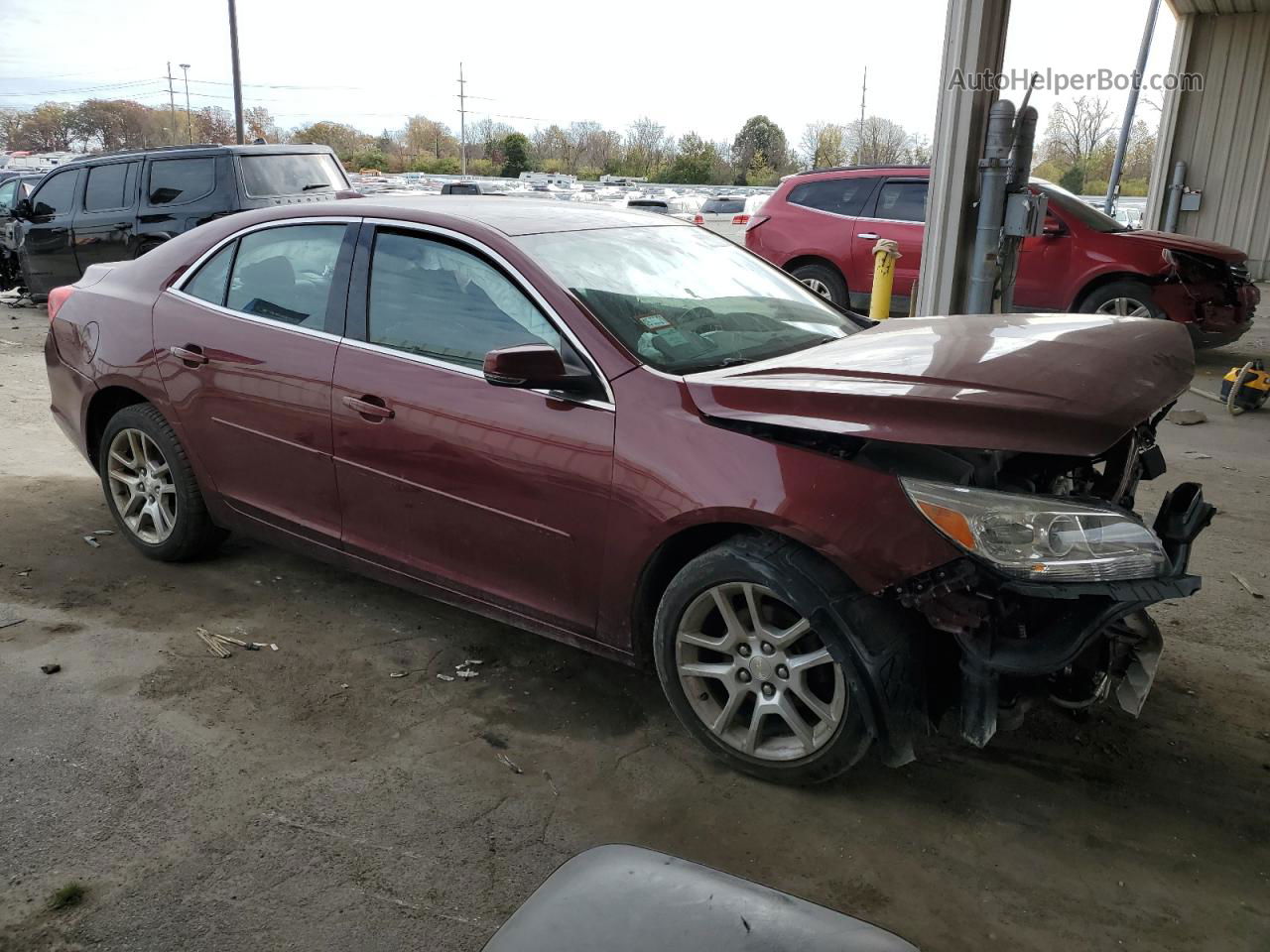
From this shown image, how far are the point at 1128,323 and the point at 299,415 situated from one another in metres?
3.03

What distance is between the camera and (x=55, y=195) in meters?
12.4

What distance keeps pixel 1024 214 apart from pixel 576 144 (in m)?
80.1

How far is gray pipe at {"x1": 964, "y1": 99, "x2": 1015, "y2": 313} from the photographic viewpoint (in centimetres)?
748

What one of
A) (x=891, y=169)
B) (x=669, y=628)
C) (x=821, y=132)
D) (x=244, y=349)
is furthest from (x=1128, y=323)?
(x=821, y=132)

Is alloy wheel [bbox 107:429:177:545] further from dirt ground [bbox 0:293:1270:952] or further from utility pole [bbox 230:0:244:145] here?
utility pole [bbox 230:0:244:145]

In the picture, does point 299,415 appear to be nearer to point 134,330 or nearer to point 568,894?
point 134,330

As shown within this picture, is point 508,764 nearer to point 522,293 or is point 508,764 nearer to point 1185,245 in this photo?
point 522,293

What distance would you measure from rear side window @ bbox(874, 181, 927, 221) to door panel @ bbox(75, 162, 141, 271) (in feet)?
27.3

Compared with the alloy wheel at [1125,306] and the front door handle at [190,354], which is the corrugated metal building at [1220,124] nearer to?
the alloy wheel at [1125,306]

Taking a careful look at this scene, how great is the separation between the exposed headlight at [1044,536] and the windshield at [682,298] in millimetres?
965

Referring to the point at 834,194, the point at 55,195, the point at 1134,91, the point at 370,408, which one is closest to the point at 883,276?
the point at 834,194

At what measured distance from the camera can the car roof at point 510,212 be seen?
12.0 ft

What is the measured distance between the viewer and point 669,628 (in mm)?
3010

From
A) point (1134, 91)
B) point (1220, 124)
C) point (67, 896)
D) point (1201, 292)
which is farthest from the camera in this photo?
point (1134, 91)
